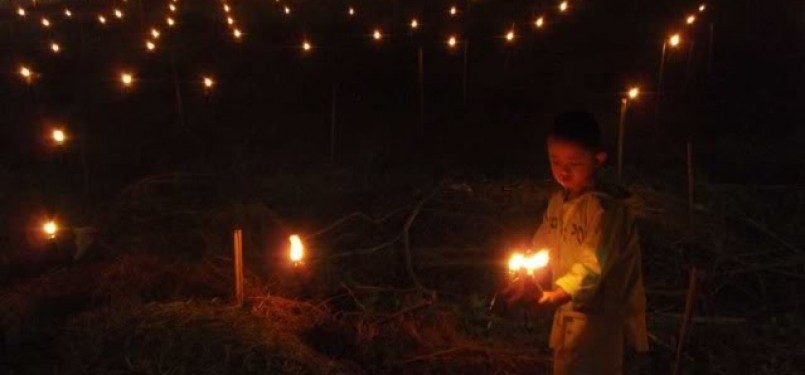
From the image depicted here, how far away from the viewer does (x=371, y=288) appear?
6.05 m

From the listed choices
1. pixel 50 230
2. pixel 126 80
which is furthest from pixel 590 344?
pixel 126 80

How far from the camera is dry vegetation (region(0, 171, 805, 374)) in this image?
187 inches

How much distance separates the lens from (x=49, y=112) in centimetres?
1219

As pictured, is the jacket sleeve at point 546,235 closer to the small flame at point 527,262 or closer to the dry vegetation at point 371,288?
the small flame at point 527,262

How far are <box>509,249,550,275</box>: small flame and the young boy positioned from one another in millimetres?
116

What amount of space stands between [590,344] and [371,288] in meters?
3.19

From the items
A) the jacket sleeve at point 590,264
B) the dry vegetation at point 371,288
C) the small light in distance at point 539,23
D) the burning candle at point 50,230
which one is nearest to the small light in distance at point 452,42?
the small light in distance at point 539,23

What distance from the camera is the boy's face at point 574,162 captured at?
2.90m

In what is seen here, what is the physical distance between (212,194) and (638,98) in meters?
7.39

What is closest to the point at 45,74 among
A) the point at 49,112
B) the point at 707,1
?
the point at 49,112

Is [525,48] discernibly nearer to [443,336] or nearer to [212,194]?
[212,194]

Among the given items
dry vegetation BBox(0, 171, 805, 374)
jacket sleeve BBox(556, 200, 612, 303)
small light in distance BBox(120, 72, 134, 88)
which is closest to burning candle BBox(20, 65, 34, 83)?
small light in distance BBox(120, 72, 134, 88)

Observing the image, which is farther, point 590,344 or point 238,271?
point 238,271

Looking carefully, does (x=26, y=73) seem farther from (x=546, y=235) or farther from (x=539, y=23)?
(x=546, y=235)
